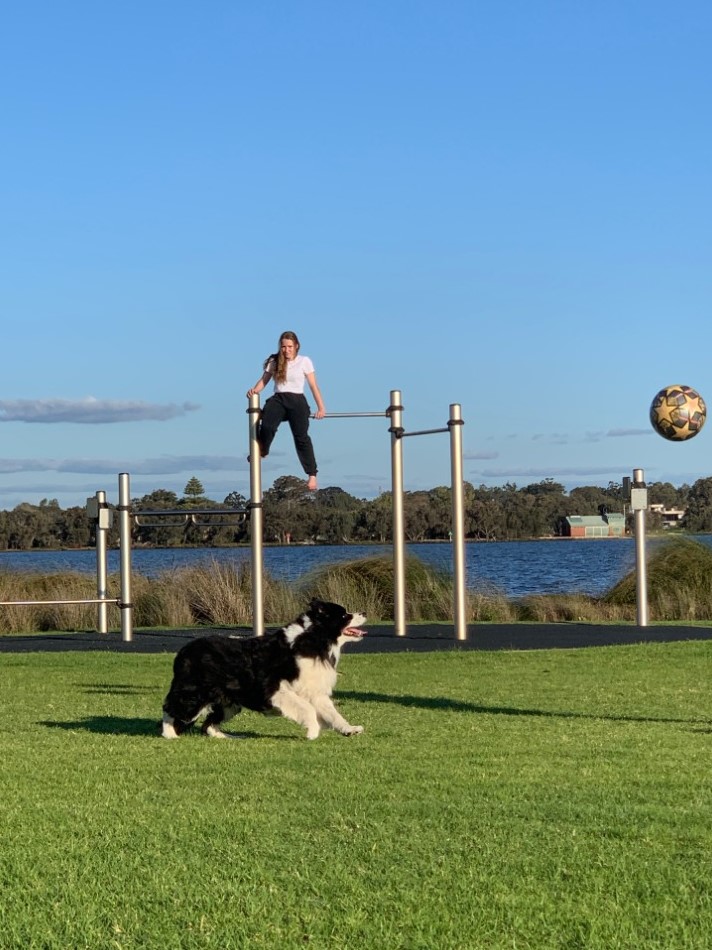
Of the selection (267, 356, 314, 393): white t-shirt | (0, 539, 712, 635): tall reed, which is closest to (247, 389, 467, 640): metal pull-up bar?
(267, 356, 314, 393): white t-shirt

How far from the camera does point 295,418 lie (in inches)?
681

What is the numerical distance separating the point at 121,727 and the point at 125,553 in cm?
999

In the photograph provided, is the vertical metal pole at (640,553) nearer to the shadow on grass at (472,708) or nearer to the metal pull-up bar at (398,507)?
the metal pull-up bar at (398,507)

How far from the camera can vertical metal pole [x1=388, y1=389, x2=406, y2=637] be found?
19.5 m

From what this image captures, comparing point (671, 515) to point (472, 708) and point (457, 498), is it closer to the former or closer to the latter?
point (457, 498)

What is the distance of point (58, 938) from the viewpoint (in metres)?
4.41

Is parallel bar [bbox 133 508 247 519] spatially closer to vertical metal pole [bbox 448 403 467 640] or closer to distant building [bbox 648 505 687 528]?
vertical metal pole [bbox 448 403 467 640]

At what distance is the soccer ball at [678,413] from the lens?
1677cm

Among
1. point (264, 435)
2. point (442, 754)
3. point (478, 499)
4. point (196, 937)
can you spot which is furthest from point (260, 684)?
point (478, 499)

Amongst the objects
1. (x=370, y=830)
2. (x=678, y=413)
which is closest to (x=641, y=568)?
(x=678, y=413)

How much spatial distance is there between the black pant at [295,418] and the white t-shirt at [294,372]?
0.09 metres

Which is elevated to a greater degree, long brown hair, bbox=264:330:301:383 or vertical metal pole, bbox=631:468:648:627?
long brown hair, bbox=264:330:301:383

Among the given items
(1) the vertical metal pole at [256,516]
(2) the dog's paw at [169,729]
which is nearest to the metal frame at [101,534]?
(1) the vertical metal pole at [256,516]

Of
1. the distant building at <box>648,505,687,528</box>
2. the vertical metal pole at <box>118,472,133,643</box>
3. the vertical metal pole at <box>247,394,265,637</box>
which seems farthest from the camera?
the distant building at <box>648,505,687,528</box>
